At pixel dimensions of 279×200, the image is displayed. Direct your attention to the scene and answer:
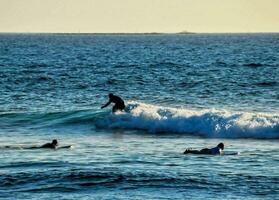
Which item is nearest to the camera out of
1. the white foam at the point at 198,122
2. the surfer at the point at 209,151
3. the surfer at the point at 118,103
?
the surfer at the point at 209,151

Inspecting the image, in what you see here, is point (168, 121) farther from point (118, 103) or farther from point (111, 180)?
point (111, 180)

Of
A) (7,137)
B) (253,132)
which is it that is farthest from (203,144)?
(7,137)

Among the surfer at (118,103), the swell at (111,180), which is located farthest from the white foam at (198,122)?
the swell at (111,180)

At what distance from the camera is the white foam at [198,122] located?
3008cm

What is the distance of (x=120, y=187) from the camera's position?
19.7m

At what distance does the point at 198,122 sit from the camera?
104 feet

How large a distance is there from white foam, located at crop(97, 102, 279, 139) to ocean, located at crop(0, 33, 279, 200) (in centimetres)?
4

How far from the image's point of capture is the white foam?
1184 inches

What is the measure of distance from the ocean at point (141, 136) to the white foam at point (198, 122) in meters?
0.04

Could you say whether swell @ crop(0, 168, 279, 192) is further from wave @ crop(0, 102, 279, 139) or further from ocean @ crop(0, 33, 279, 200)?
wave @ crop(0, 102, 279, 139)

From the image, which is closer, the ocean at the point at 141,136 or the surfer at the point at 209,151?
the ocean at the point at 141,136

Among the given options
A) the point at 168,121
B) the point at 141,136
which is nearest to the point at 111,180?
the point at 141,136

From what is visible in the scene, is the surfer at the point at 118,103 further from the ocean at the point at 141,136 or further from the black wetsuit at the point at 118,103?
the ocean at the point at 141,136

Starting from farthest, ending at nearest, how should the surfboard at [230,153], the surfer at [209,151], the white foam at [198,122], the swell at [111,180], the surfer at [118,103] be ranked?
the surfer at [118,103], the white foam at [198,122], the surfboard at [230,153], the surfer at [209,151], the swell at [111,180]
